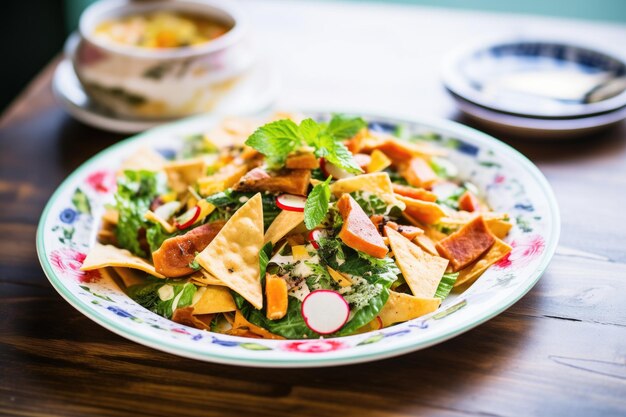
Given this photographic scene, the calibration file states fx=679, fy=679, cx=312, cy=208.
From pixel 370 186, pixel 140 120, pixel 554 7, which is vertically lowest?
pixel 554 7

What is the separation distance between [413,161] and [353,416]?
33.4 inches

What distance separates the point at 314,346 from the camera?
4.54 ft

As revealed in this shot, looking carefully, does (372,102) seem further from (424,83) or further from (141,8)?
(141,8)

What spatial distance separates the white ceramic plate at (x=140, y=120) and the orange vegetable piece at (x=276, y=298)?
1.04 metres

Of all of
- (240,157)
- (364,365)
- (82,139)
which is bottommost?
(82,139)

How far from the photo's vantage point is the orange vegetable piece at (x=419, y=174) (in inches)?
74.5

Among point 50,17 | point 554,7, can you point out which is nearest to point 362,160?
point 50,17

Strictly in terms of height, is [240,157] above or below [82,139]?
above

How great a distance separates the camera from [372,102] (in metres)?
2.77

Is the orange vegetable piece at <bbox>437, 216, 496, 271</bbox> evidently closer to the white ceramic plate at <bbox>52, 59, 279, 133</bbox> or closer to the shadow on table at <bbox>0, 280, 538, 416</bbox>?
the shadow on table at <bbox>0, 280, 538, 416</bbox>

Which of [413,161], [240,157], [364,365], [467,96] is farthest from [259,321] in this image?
[467,96]

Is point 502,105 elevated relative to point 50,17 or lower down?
elevated

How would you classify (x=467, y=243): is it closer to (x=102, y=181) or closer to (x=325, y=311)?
(x=325, y=311)

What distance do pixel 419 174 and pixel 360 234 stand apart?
1.43ft
